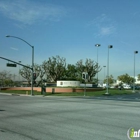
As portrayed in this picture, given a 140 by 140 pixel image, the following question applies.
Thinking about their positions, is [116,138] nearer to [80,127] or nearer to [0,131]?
[80,127]

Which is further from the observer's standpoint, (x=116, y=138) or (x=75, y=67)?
(x=75, y=67)

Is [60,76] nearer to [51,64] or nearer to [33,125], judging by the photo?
[51,64]

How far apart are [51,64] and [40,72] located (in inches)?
301

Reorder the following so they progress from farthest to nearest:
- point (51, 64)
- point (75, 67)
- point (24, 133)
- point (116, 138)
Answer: point (75, 67) < point (51, 64) < point (24, 133) < point (116, 138)

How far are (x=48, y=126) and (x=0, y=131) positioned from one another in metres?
1.93

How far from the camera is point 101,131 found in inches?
339

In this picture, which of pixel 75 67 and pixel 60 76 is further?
pixel 75 67

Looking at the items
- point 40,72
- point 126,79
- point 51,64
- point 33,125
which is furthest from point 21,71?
point 33,125

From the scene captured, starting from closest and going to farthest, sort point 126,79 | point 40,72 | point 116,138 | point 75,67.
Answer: point 116,138
point 40,72
point 75,67
point 126,79

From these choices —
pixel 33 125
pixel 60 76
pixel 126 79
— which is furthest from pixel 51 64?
pixel 33 125

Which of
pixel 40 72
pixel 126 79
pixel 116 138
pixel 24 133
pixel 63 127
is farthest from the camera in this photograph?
pixel 126 79

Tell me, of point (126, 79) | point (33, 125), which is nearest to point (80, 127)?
point (33, 125)

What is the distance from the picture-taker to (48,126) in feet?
31.0

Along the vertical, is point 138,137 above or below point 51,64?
below
